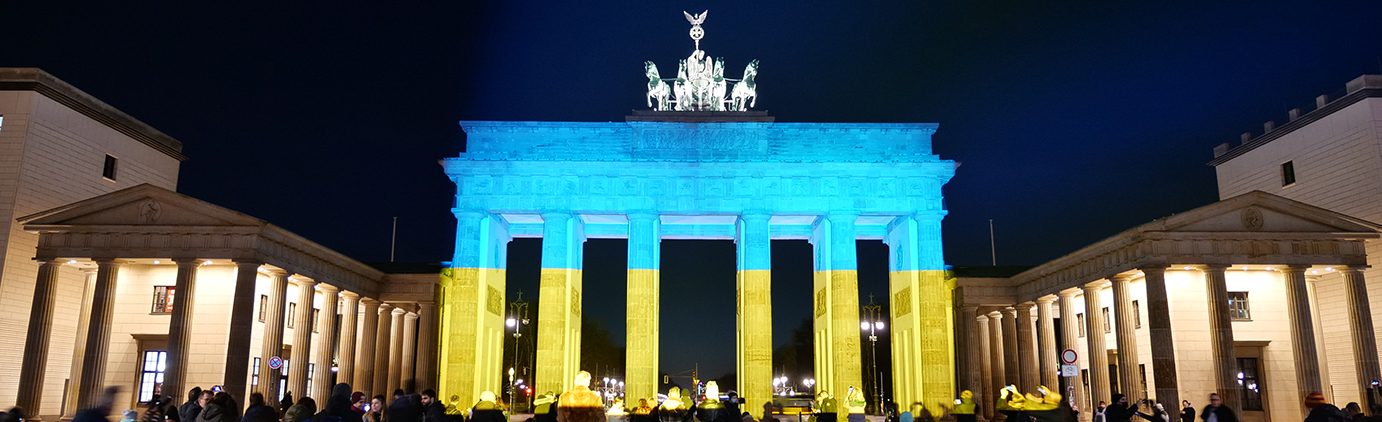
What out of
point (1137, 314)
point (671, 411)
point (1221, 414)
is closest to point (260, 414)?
point (671, 411)

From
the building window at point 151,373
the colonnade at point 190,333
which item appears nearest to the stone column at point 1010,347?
the colonnade at point 190,333

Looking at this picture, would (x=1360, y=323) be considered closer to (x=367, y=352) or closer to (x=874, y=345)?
(x=874, y=345)

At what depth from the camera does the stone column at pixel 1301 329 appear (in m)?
28.7

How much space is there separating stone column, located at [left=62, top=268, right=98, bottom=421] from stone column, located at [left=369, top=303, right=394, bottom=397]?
37.1ft

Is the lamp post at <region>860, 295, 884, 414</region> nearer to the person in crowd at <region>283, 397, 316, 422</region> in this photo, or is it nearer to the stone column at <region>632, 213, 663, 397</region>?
the stone column at <region>632, 213, 663, 397</region>

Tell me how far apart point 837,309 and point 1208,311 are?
1614cm

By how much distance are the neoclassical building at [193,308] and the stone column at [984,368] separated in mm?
24601

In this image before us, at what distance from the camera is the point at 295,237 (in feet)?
102

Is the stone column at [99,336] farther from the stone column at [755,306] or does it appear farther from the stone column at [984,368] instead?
the stone column at [984,368]

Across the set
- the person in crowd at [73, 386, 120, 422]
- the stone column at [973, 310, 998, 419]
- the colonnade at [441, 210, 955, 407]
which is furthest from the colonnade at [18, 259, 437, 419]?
the stone column at [973, 310, 998, 419]

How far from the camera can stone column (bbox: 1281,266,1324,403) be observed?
28.7 meters

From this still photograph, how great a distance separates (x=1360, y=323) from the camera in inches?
1133

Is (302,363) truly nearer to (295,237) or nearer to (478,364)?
(295,237)

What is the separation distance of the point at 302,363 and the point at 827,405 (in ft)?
71.5
